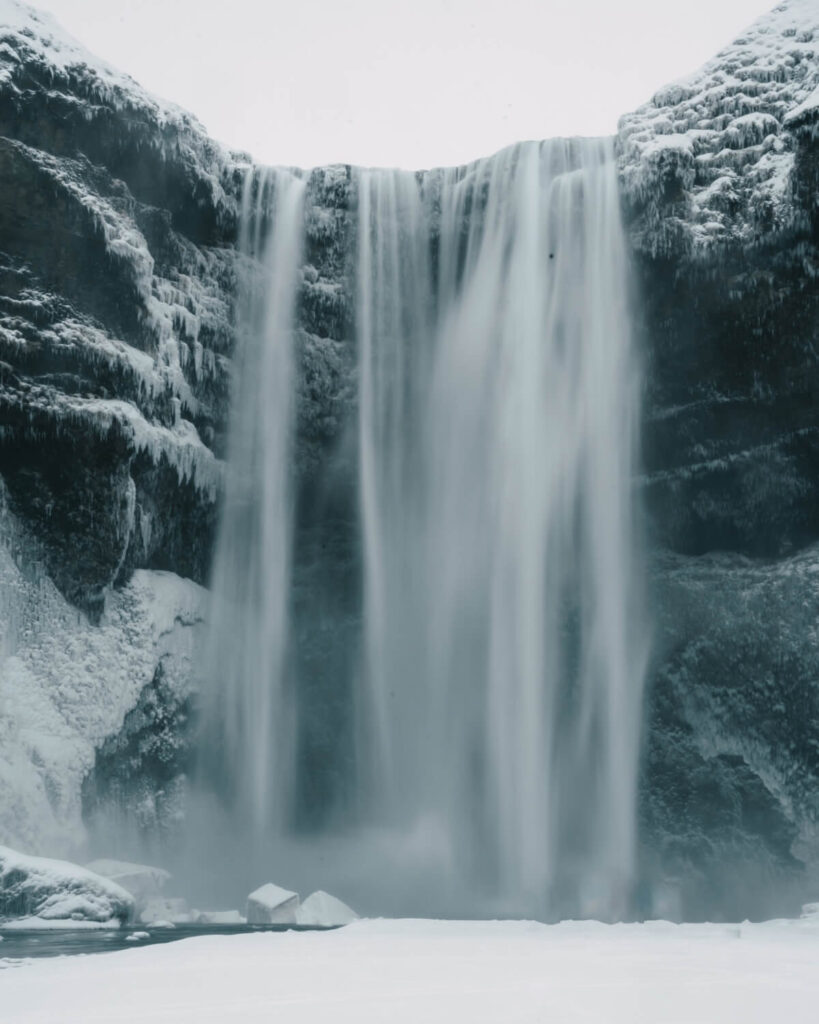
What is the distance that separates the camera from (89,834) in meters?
18.0

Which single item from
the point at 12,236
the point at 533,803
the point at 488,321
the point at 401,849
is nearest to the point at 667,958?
the point at 533,803

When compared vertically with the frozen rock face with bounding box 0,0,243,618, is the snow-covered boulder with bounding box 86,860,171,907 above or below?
below

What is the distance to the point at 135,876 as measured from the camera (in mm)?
16609

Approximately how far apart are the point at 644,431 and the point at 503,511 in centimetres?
318

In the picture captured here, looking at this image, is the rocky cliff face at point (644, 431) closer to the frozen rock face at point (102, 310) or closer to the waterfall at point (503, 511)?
the frozen rock face at point (102, 310)

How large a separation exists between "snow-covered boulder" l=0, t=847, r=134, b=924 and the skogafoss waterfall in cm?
669

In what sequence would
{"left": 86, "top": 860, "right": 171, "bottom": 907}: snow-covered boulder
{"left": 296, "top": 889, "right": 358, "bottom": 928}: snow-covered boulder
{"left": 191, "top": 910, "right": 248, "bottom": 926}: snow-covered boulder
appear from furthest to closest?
{"left": 86, "top": 860, "right": 171, "bottom": 907}: snow-covered boulder < {"left": 191, "top": 910, "right": 248, "bottom": 926}: snow-covered boulder < {"left": 296, "top": 889, "right": 358, "bottom": 928}: snow-covered boulder

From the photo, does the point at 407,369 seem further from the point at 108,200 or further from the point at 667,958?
the point at 667,958

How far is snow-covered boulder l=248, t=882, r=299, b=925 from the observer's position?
615 inches

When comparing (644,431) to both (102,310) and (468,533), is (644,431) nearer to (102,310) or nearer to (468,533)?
(468,533)

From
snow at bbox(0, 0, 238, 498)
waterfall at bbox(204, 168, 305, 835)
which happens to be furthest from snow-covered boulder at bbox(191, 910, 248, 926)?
snow at bbox(0, 0, 238, 498)

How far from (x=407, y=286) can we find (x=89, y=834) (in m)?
12.3

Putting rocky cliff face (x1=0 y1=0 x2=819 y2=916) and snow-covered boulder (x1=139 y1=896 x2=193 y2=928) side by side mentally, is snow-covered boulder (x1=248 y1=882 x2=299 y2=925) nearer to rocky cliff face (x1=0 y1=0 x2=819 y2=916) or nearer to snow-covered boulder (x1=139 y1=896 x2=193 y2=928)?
snow-covered boulder (x1=139 y1=896 x2=193 y2=928)

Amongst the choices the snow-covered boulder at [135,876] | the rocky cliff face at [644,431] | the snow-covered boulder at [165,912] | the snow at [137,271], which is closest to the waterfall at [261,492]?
the snow at [137,271]
